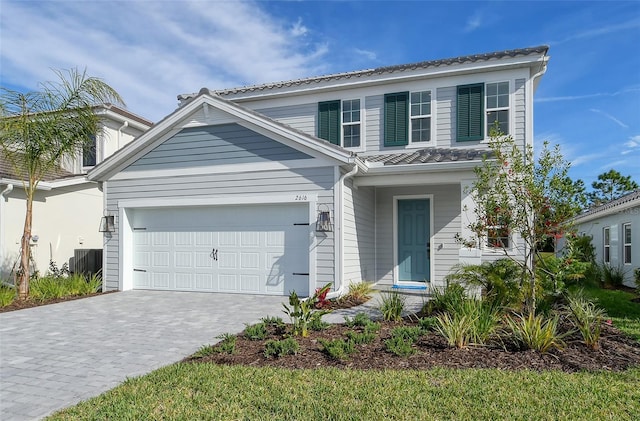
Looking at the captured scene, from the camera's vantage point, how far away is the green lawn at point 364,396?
3.64 metres

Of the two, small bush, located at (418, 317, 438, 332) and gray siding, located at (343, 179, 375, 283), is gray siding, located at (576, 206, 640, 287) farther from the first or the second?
small bush, located at (418, 317, 438, 332)

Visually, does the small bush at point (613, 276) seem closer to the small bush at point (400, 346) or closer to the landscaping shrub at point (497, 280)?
the landscaping shrub at point (497, 280)

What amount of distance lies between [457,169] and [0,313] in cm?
1001

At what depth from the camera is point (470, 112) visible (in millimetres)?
11758

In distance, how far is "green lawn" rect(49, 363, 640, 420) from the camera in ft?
11.9

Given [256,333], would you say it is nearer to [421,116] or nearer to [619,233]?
[421,116]

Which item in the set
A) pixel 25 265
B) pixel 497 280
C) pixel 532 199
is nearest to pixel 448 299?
pixel 497 280

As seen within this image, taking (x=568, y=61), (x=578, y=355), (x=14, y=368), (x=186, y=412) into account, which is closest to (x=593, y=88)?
(x=568, y=61)

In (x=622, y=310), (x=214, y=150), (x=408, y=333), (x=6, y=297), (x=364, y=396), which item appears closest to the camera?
(x=364, y=396)

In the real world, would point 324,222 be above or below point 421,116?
below

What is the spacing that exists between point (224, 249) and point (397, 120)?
5902 mm

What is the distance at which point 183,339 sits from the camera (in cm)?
643

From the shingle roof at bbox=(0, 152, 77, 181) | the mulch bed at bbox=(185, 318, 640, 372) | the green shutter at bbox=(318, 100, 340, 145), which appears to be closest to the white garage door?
the shingle roof at bbox=(0, 152, 77, 181)

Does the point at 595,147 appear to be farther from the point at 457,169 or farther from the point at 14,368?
the point at 14,368
